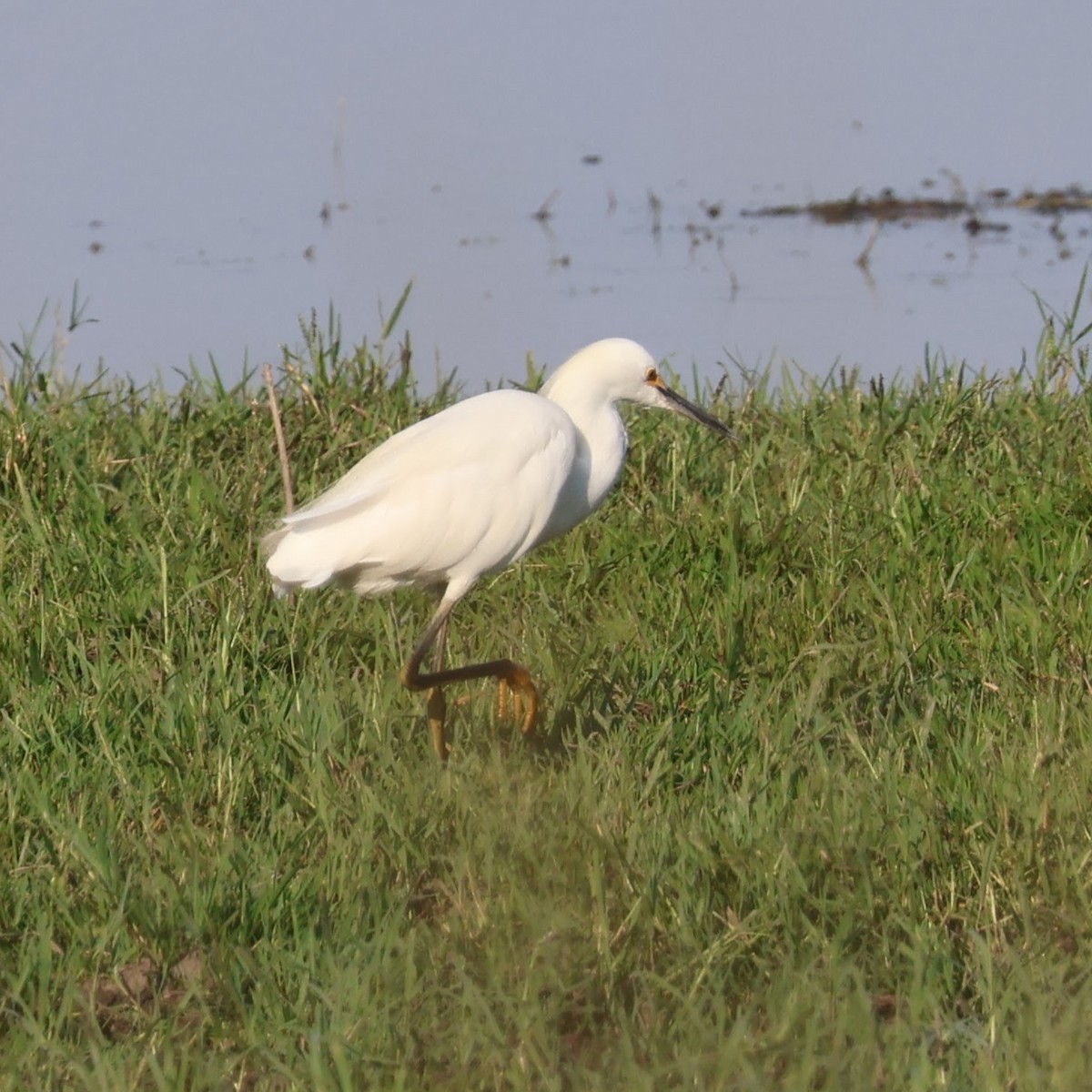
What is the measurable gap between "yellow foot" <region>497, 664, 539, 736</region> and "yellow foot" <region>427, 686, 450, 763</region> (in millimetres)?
156

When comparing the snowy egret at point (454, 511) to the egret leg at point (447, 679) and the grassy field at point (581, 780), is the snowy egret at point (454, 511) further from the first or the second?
the grassy field at point (581, 780)

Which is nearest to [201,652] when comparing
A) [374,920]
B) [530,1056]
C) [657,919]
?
[374,920]

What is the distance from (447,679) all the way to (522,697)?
0.20 m

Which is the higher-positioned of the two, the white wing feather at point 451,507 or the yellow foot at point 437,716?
the white wing feather at point 451,507

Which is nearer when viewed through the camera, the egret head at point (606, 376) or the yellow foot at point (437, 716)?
the yellow foot at point (437, 716)

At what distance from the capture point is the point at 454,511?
14.0 ft

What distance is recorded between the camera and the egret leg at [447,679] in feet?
13.9

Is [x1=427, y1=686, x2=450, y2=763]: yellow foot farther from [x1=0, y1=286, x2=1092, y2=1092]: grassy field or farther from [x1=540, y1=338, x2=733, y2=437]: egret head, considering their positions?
[x1=540, y1=338, x2=733, y2=437]: egret head

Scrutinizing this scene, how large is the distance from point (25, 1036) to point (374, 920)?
62cm

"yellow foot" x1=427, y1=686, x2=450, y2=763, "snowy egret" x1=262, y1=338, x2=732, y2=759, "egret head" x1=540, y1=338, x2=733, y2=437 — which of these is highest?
"egret head" x1=540, y1=338, x2=733, y2=437

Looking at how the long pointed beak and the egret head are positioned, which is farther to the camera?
the long pointed beak

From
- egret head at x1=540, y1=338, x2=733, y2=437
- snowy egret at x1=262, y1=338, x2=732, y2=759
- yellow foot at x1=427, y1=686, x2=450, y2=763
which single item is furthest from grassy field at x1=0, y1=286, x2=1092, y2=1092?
egret head at x1=540, y1=338, x2=733, y2=437

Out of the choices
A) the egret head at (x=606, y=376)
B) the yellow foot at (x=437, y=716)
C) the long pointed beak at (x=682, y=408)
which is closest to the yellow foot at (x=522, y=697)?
the yellow foot at (x=437, y=716)

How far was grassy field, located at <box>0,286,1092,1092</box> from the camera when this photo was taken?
2.81 meters
